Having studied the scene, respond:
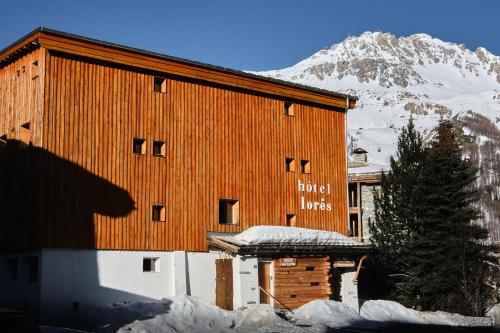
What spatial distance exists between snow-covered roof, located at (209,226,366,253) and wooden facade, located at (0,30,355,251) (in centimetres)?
148

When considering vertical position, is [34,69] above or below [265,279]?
above

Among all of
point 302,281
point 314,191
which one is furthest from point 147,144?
point 314,191

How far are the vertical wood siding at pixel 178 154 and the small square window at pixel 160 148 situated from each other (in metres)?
0.23

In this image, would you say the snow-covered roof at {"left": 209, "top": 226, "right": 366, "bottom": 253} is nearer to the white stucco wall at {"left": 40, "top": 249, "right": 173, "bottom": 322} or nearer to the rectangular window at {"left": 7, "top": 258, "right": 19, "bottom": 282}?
the white stucco wall at {"left": 40, "top": 249, "right": 173, "bottom": 322}

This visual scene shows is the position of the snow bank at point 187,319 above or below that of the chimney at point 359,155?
below

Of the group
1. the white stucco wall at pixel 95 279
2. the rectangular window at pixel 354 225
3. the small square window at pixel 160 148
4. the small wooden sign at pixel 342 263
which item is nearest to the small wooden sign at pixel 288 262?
the small wooden sign at pixel 342 263

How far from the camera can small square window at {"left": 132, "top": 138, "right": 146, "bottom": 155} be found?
3300cm

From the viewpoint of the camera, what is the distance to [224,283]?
33344 mm

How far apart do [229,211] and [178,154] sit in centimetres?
Result: 419

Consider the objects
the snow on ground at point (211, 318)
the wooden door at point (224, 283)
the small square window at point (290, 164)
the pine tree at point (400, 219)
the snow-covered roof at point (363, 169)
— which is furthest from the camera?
the snow-covered roof at point (363, 169)

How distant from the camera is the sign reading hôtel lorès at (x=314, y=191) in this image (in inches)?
1527

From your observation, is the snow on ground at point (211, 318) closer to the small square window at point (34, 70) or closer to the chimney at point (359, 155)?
the small square window at point (34, 70)

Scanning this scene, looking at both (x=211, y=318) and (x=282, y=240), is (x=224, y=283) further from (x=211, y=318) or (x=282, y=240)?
(x=282, y=240)

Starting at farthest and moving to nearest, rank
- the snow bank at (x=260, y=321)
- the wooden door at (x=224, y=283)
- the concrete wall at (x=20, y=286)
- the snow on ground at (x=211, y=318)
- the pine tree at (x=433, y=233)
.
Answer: the pine tree at (x=433, y=233) < the wooden door at (x=224, y=283) < the concrete wall at (x=20, y=286) < the snow bank at (x=260, y=321) < the snow on ground at (x=211, y=318)
